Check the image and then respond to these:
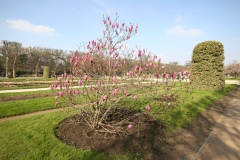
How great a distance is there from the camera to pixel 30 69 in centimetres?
3703

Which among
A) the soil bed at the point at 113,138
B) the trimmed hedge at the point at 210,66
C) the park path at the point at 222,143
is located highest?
the trimmed hedge at the point at 210,66

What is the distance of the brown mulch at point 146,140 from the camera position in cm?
341

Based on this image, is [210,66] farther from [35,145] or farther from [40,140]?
[35,145]

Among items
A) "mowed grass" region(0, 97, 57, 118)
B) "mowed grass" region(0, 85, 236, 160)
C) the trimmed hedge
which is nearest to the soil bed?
"mowed grass" region(0, 85, 236, 160)

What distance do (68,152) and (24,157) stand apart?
871mm

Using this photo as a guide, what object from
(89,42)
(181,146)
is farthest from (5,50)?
(181,146)

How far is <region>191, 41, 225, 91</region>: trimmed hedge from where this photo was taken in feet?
41.8

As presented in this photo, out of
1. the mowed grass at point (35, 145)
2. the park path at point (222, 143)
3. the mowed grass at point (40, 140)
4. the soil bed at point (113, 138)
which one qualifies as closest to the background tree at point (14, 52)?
the mowed grass at point (40, 140)

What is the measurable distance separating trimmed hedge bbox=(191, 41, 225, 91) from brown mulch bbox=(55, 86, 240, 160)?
31.0 feet

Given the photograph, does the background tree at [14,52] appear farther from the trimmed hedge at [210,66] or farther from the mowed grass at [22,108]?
the trimmed hedge at [210,66]

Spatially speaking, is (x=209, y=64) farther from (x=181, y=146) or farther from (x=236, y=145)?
(x=181, y=146)

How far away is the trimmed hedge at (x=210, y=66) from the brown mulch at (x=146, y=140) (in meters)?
9.46

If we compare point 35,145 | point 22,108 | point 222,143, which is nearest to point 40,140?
point 35,145

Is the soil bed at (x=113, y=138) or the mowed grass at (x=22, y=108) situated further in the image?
the mowed grass at (x=22, y=108)
